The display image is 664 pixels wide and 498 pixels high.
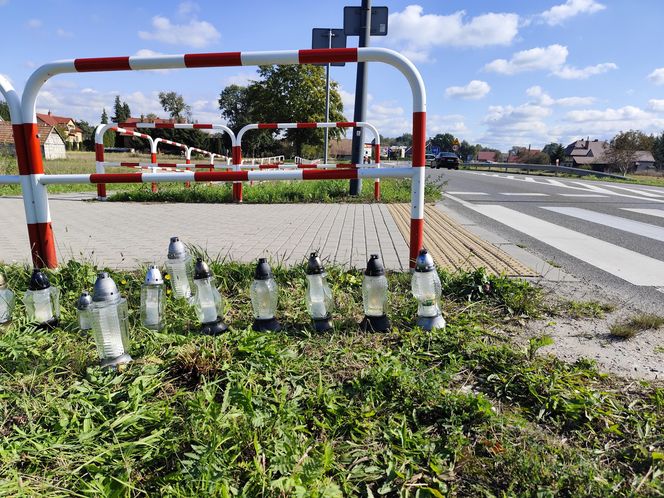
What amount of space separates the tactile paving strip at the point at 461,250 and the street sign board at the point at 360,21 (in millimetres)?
4424

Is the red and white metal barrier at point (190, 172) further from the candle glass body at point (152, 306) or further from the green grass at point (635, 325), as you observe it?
the green grass at point (635, 325)

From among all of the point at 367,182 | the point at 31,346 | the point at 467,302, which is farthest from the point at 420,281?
the point at 367,182

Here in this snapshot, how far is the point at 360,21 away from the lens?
895cm

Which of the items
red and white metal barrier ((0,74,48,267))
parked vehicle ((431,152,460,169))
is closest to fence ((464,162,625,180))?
parked vehicle ((431,152,460,169))

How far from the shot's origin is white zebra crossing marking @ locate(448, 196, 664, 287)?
12.7 feet

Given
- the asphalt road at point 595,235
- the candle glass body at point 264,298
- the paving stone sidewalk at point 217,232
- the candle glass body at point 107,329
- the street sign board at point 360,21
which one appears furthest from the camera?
the street sign board at point 360,21

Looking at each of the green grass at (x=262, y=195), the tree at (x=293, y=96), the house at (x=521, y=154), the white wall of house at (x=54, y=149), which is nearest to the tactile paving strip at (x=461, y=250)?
the green grass at (x=262, y=195)

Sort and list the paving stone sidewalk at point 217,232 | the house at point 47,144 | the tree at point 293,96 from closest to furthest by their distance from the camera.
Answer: the paving stone sidewalk at point 217,232 → the house at point 47,144 → the tree at point 293,96

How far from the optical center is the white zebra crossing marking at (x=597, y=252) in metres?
3.87

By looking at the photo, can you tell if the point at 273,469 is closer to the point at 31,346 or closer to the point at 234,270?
the point at 31,346

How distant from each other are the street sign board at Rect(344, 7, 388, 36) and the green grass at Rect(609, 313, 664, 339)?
7.70 metres

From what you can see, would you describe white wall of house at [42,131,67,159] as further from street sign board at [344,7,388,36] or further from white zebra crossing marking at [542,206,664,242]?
white zebra crossing marking at [542,206,664,242]

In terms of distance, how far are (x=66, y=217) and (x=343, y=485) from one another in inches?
275

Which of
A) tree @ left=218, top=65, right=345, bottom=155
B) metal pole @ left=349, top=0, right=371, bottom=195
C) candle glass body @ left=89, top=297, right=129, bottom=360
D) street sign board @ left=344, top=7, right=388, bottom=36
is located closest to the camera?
candle glass body @ left=89, top=297, right=129, bottom=360
